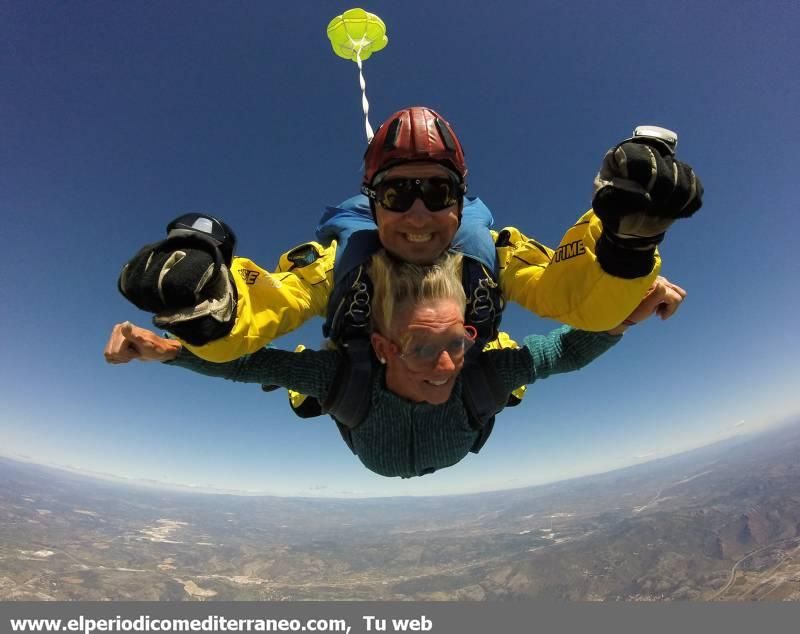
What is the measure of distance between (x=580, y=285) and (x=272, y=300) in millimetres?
1285

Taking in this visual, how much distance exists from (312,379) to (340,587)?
11933 centimetres

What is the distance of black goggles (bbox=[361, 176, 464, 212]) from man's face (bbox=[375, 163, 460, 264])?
17mm

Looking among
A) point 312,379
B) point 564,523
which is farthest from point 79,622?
point 564,523

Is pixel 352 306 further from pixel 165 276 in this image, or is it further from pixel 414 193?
pixel 165 276

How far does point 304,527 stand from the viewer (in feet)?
621

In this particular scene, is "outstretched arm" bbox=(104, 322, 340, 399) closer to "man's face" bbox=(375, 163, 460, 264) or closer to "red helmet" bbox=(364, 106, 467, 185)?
"man's face" bbox=(375, 163, 460, 264)

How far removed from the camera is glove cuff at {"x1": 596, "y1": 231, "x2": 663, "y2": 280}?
4.33 ft

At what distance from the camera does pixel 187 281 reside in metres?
1.11

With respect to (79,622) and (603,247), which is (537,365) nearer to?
(603,247)

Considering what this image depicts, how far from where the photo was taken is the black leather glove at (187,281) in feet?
3.58

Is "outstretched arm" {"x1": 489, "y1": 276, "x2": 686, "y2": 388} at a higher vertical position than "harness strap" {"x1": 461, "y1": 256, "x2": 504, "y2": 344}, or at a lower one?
lower

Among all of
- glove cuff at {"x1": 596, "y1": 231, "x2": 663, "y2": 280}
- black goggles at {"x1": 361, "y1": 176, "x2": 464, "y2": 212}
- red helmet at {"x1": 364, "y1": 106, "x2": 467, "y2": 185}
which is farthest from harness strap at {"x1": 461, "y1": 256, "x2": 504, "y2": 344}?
glove cuff at {"x1": 596, "y1": 231, "x2": 663, "y2": 280}

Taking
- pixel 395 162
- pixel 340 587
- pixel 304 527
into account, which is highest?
pixel 395 162

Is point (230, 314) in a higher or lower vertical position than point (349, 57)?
lower
